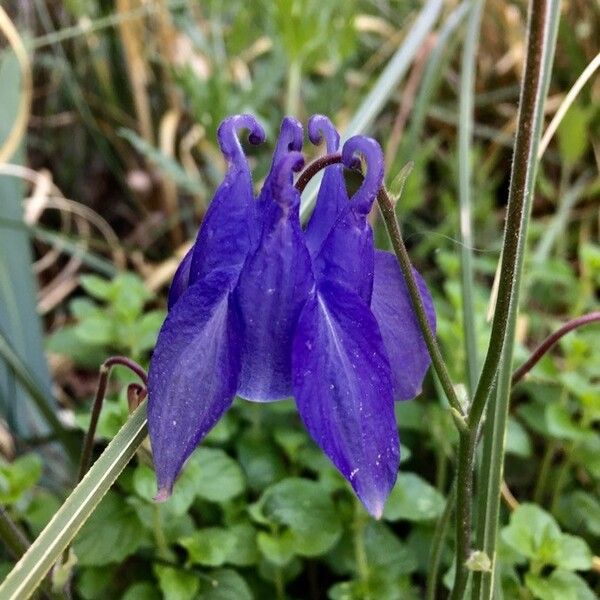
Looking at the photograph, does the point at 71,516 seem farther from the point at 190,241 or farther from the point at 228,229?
the point at 190,241

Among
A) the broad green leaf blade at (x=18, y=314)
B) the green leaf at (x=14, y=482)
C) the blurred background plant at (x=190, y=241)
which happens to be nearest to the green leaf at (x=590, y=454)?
the blurred background plant at (x=190, y=241)

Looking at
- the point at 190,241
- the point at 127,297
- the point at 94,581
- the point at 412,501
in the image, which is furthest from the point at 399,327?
the point at 190,241

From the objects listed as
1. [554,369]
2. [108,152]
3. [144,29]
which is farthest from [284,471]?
[144,29]

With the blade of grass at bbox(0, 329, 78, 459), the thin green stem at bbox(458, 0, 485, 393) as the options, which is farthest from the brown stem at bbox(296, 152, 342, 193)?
the blade of grass at bbox(0, 329, 78, 459)

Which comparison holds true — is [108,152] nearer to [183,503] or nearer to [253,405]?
[253,405]

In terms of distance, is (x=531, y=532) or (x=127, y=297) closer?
(x=531, y=532)
